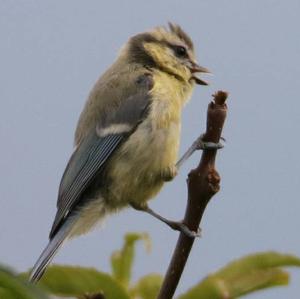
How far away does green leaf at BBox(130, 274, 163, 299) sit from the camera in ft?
3.23

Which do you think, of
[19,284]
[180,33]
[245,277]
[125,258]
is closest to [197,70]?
[180,33]

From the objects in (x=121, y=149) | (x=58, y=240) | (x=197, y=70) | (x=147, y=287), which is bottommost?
(x=58, y=240)

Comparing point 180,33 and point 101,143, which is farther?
point 180,33

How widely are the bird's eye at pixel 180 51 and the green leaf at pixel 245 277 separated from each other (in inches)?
84.2

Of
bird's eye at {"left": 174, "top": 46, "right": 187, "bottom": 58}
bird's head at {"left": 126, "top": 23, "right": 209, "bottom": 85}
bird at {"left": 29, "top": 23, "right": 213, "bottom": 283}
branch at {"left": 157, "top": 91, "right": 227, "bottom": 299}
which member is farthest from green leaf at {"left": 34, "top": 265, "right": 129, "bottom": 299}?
bird's eye at {"left": 174, "top": 46, "right": 187, "bottom": 58}

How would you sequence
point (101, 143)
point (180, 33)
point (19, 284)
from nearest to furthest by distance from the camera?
point (19, 284) < point (101, 143) < point (180, 33)

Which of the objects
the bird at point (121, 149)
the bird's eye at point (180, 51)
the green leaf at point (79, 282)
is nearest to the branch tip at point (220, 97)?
the green leaf at point (79, 282)

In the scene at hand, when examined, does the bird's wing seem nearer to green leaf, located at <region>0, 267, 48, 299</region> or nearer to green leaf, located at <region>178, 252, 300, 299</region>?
green leaf, located at <region>178, 252, 300, 299</region>

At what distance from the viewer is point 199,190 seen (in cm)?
102

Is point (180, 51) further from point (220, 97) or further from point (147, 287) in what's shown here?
point (147, 287)

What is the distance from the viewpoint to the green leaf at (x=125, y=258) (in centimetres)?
102

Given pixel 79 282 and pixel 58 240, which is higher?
pixel 79 282

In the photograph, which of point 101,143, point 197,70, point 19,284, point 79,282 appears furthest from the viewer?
point 197,70

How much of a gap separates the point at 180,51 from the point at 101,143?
27.9 inches
